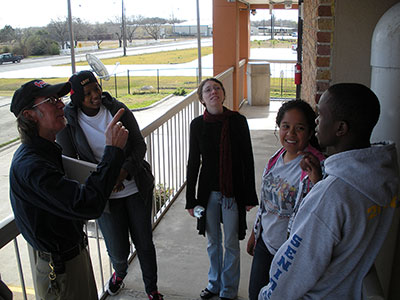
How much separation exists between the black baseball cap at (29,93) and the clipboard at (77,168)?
1.25 feet

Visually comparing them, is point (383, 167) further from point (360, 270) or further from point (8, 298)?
point (8, 298)

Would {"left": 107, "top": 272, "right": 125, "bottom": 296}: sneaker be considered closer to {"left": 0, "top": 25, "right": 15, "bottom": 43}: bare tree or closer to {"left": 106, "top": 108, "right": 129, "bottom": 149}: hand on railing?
{"left": 106, "top": 108, "right": 129, "bottom": 149}: hand on railing

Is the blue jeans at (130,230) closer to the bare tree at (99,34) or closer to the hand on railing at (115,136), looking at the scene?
the hand on railing at (115,136)

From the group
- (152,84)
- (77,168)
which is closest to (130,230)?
(77,168)

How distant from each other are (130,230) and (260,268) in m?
1.07

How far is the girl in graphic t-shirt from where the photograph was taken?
5.82 ft

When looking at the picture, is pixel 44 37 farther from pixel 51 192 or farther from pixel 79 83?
pixel 51 192

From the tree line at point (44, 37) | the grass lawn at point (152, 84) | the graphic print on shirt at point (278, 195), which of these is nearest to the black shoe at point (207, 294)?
the graphic print on shirt at point (278, 195)

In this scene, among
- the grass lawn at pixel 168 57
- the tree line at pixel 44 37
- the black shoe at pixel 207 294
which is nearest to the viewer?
the black shoe at pixel 207 294

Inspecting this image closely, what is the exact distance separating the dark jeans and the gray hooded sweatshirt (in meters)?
0.68

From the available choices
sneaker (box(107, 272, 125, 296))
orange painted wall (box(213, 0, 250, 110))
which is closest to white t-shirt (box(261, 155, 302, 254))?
sneaker (box(107, 272, 125, 296))

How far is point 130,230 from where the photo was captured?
8.62ft

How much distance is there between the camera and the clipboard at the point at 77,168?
1992 mm

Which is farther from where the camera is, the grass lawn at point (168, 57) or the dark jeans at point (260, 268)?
the grass lawn at point (168, 57)
